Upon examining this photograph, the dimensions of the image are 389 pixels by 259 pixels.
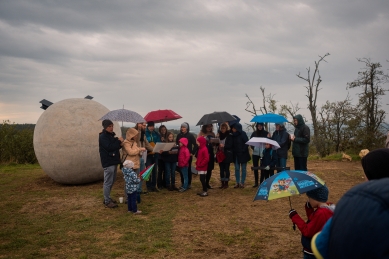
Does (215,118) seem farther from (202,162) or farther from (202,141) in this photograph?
(202,162)

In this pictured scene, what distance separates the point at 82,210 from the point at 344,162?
39.2 ft

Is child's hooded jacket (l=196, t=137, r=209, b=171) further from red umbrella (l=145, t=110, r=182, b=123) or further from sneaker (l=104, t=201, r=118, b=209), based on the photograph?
sneaker (l=104, t=201, r=118, b=209)

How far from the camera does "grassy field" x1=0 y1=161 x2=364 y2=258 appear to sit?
18.0 ft

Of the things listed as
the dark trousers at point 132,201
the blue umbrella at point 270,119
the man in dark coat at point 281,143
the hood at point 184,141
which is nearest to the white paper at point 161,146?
the hood at point 184,141

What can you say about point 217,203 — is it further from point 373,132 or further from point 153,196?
point 373,132

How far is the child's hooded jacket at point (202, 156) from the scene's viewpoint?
933cm

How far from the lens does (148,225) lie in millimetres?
6777

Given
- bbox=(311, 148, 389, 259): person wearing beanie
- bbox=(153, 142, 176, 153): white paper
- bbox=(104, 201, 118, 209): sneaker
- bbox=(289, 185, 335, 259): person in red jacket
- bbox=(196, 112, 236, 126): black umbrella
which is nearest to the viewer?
bbox=(311, 148, 389, 259): person wearing beanie

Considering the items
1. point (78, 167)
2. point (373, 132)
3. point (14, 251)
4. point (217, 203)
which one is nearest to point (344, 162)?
point (373, 132)

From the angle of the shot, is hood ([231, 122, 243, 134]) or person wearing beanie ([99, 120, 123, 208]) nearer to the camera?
person wearing beanie ([99, 120, 123, 208])

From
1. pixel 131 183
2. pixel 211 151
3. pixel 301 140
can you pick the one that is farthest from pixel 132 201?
pixel 301 140

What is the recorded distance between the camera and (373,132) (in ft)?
69.8

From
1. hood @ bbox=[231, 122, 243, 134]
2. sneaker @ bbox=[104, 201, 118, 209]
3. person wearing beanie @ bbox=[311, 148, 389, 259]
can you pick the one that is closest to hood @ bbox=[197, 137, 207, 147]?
hood @ bbox=[231, 122, 243, 134]

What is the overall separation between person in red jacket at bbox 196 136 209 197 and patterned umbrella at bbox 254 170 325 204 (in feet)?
17.4
